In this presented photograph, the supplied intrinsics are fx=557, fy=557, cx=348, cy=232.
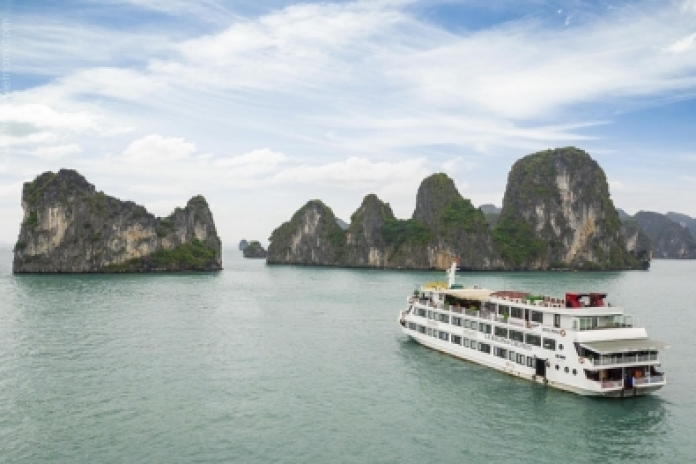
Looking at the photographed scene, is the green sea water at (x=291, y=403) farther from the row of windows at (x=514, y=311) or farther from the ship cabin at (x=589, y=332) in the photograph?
the row of windows at (x=514, y=311)

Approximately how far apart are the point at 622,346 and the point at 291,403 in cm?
2037

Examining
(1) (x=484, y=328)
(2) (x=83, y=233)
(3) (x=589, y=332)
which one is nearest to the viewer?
(3) (x=589, y=332)

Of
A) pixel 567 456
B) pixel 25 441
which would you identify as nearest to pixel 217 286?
pixel 25 441

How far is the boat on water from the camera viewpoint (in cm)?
3381

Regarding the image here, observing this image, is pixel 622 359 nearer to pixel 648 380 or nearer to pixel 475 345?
pixel 648 380

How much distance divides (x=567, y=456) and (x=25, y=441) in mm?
26318

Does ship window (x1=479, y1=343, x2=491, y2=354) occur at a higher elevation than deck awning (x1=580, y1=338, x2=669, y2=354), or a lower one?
lower

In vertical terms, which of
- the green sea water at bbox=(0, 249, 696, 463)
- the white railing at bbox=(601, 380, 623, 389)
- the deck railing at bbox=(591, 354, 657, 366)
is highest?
the deck railing at bbox=(591, 354, 657, 366)

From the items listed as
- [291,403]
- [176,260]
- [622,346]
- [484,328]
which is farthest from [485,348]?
[176,260]

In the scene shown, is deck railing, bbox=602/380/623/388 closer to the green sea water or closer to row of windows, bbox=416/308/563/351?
the green sea water

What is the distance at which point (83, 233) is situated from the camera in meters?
148

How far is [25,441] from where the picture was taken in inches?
1075

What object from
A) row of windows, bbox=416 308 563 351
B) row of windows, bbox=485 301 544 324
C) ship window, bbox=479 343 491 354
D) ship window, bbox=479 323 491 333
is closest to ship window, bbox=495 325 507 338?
row of windows, bbox=416 308 563 351

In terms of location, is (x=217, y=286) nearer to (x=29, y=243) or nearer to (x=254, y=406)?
(x=29, y=243)
